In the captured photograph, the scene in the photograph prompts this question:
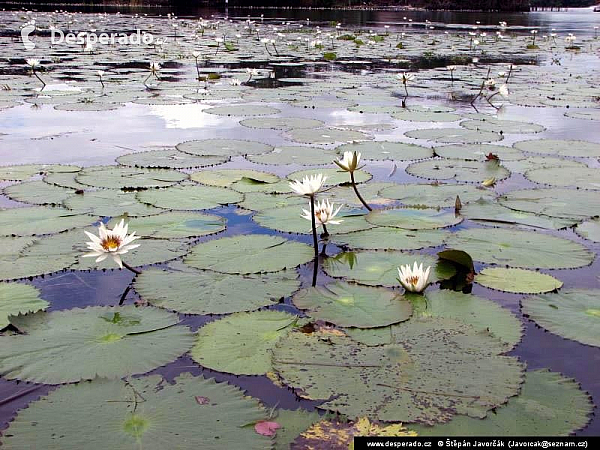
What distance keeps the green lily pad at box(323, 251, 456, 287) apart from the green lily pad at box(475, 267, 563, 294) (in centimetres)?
13

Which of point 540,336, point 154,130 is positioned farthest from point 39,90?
point 540,336

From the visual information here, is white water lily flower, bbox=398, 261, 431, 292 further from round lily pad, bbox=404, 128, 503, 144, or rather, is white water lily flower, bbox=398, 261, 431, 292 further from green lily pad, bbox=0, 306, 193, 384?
round lily pad, bbox=404, 128, 503, 144

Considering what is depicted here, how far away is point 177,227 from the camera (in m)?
2.53

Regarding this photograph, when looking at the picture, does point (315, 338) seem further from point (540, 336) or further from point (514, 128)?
point (514, 128)

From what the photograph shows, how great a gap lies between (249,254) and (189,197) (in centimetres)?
76

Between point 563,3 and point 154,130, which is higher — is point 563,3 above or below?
above

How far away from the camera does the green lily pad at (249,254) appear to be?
217 centimetres

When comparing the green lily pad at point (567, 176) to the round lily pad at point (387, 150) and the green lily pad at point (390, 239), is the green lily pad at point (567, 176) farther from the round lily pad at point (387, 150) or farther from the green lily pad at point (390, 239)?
the green lily pad at point (390, 239)

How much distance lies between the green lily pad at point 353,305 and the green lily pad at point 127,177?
145cm

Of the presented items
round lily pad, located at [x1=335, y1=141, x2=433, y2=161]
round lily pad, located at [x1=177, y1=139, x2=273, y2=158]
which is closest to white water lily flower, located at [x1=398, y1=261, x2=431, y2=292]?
round lily pad, located at [x1=335, y1=141, x2=433, y2=161]

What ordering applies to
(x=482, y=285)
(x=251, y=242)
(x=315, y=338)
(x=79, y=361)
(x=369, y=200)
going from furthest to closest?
(x=369, y=200) → (x=251, y=242) → (x=482, y=285) → (x=315, y=338) → (x=79, y=361)

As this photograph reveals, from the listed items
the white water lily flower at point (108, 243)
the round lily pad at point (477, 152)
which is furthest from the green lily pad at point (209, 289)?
the round lily pad at point (477, 152)

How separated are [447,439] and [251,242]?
4.17 ft

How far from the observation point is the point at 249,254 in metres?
2.28
